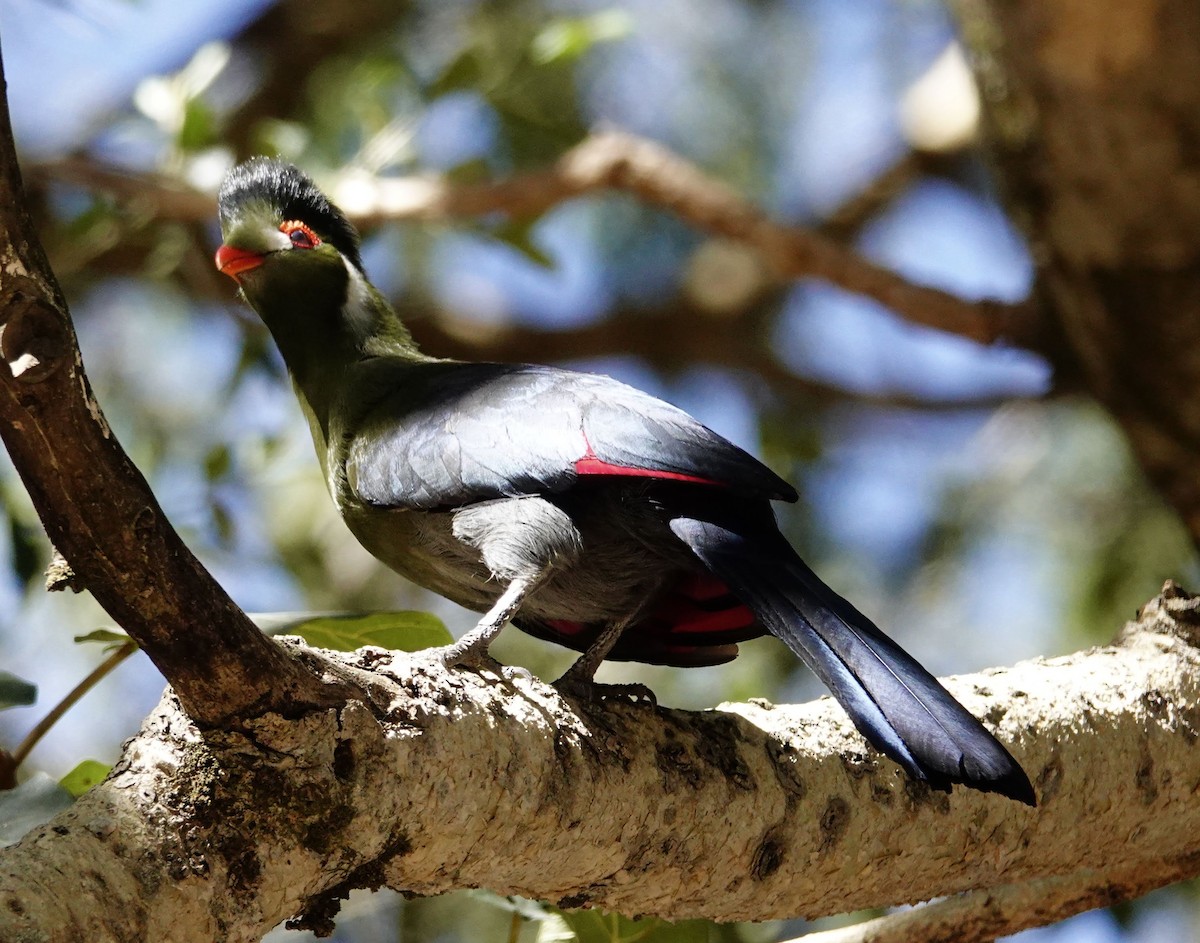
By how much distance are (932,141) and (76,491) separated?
4984 mm

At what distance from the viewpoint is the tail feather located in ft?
6.50

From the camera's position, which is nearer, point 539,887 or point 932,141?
point 539,887

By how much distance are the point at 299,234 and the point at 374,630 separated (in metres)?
1.12

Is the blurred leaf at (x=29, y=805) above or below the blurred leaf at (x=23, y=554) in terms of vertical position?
below

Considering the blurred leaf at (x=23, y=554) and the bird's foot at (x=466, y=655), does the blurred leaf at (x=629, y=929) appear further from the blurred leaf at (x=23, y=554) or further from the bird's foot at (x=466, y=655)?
the blurred leaf at (x=23, y=554)

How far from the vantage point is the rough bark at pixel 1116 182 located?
3531 millimetres

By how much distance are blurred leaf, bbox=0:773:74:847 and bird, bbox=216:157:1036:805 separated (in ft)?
2.10

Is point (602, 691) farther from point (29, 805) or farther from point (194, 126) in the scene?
point (194, 126)

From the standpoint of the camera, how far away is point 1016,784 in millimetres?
1939

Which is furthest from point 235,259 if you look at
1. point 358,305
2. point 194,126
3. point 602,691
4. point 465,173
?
point 465,173

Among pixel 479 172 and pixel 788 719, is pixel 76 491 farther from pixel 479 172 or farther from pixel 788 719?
pixel 479 172

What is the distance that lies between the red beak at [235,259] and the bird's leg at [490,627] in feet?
3.59

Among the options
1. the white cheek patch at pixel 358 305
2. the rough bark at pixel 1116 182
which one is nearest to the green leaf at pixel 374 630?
the white cheek patch at pixel 358 305

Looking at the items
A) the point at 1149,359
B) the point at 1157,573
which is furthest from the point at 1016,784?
the point at 1157,573
